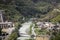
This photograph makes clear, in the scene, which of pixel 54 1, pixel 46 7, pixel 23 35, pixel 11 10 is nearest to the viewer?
pixel 23 35

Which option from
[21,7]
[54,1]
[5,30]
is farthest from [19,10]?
[5,30]

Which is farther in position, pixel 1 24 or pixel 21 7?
pixel 21 7

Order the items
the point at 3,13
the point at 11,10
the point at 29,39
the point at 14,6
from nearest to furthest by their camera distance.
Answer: the point at 29,39
the point at 3,13
the point at 11,10
the point at 14,6

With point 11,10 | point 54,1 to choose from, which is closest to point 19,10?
point 11,10

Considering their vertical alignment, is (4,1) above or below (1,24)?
above

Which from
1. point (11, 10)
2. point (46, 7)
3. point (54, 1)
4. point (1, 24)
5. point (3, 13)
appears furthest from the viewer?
point (54, 1)

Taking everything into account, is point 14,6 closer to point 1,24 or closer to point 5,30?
point 1,24

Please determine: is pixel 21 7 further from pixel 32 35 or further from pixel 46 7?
pixel 32 35

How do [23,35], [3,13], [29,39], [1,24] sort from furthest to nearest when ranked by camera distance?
[3,13] → [1,24] → [23,35] → [29,39]

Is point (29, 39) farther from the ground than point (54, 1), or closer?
closer
